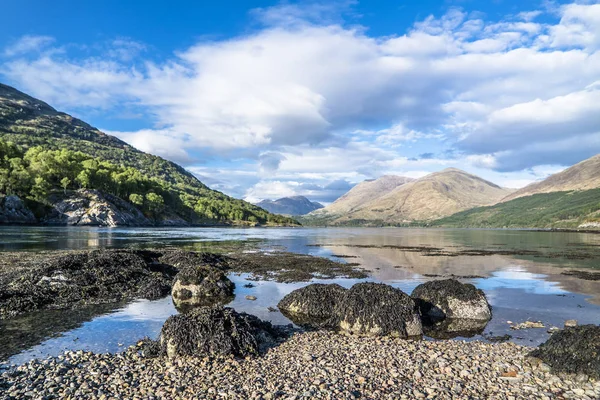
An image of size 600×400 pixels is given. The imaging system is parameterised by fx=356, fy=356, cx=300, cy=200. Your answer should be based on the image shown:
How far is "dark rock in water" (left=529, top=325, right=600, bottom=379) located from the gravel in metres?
0.40

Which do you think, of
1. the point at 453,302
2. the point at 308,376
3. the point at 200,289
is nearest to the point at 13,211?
the point at 200,289

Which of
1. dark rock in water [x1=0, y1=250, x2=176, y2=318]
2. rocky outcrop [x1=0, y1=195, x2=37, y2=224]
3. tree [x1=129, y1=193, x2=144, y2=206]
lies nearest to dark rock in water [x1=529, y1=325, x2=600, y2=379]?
dark rock in water [x1=0, y1=250, x2=176, y2=318]

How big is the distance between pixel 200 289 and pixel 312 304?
26.3ft

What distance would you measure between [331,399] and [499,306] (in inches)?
691

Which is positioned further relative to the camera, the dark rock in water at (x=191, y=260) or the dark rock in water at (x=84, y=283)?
the dark rock in water at (x=191, y=260)

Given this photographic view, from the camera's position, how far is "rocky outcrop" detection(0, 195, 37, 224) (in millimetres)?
108688

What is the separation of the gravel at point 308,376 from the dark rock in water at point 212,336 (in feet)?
1.52

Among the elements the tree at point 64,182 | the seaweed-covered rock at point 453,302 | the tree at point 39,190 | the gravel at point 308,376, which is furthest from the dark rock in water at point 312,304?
the tree at point 64,182

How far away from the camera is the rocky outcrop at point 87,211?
130000mm

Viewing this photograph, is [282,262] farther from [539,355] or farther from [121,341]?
[539,355]

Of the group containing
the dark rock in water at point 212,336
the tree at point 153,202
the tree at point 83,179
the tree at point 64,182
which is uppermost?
the tree at point 83,179

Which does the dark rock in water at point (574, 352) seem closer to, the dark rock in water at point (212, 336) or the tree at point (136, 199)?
the dark rock in water at point (212, 336)

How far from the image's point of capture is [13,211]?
4387 inches

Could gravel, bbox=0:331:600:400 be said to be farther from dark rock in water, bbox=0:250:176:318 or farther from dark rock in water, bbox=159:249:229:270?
dark rock in water, bbox=159:249:229:270
